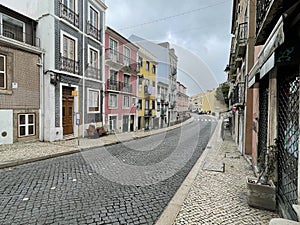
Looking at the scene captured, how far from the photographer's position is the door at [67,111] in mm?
12926

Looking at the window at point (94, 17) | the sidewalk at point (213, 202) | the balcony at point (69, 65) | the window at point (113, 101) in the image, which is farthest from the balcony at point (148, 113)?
the sidewalk at point (213, 202)

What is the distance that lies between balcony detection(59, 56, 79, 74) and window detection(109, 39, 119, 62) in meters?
5.56

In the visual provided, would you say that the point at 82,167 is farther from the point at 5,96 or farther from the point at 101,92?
the point at 101,92

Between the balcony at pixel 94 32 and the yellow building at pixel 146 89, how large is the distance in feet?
29.4

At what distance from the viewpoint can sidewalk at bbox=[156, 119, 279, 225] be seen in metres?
3.32

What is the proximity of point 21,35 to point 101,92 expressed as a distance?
6.87 m

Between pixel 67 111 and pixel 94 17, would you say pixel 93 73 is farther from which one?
pixel 94 17

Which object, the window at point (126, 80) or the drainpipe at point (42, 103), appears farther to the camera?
the window at point (126, 80)

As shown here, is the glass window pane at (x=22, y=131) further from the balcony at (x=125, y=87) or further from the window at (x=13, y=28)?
the balcony at (x=125, y=87)

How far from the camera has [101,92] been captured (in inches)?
651

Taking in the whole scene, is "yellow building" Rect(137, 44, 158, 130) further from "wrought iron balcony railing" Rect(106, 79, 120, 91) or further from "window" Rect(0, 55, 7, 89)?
"window" Rect(0, 55, 7, 89)

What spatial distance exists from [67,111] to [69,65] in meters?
3.13

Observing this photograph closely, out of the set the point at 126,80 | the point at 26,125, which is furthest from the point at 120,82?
the point at 26,125

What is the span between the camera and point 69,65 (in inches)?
505
